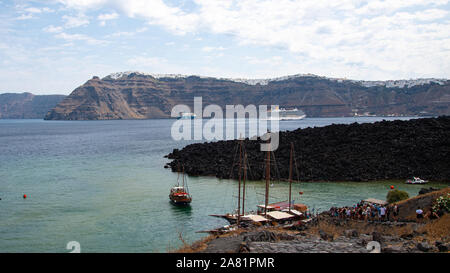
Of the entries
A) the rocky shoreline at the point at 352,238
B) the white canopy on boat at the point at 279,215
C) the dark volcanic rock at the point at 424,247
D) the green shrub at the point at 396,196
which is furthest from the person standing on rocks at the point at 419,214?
the white canopy on boat at the point at 279,215

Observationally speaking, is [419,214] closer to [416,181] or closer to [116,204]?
[416,181]

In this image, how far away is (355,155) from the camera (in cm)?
4731

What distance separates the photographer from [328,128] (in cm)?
5856

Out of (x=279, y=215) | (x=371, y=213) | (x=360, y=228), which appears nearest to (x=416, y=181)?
(x=371, y=213)

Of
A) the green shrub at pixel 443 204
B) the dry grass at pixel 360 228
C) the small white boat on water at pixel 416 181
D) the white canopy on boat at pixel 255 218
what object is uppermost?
the green shrub at pixel 443 204

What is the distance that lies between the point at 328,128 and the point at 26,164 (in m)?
49.5

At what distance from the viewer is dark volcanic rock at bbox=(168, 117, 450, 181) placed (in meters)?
42.9

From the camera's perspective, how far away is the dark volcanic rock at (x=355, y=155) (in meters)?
42.9

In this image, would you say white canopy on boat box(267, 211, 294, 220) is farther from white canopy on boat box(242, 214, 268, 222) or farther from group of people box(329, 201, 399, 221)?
group of people box(329, 201, 399, 221)

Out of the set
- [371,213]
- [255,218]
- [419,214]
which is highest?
[419,214]

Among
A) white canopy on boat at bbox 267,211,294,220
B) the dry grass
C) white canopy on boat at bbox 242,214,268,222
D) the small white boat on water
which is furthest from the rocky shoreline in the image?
the small white boat on water

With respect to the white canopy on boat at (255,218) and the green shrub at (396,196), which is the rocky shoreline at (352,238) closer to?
the white canopy on boat at (255,218)
